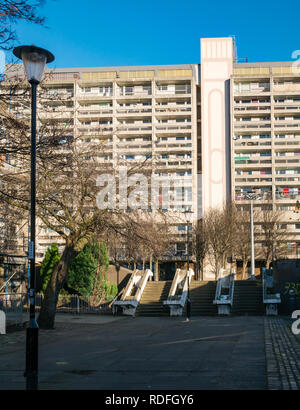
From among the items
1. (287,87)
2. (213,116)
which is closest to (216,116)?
(213,116)

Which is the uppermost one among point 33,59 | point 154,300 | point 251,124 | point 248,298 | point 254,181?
point 251,124

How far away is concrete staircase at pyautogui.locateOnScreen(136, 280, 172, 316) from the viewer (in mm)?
32156

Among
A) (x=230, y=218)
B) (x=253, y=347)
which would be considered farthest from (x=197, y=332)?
(x=230, y=218)

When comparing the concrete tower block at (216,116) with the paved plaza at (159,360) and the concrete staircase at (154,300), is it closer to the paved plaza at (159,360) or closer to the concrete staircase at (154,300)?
the concrete staircase at (154,300)

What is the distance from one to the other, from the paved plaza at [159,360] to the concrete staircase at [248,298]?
12.2m

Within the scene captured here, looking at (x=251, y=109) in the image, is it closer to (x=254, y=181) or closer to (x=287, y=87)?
(x=287, y=87)

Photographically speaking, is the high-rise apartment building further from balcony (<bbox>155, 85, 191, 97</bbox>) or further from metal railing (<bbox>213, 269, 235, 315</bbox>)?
metal railing (<bbox>213, 269, 235, 315</bbox>)

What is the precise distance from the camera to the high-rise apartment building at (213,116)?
76125 mm

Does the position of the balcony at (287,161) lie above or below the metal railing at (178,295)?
above

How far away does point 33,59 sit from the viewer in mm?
10000

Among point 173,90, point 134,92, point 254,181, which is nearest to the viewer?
point 254,181

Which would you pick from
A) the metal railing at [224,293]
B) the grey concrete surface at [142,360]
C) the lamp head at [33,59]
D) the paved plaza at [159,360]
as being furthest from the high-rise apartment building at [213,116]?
the lamp head at [33,59]

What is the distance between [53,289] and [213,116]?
202ft

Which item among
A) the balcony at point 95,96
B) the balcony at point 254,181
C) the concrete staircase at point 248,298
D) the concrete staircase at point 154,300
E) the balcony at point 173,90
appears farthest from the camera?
the balcony at point 173,90
